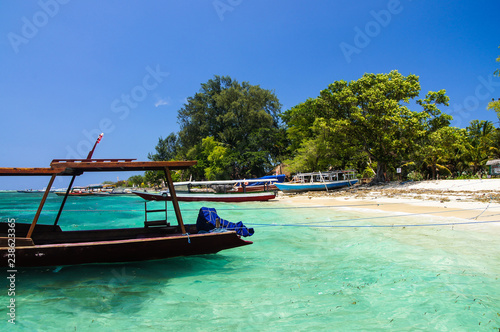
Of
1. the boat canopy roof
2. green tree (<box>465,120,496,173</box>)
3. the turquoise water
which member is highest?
green tree (<box>465,120,496,173</box>)

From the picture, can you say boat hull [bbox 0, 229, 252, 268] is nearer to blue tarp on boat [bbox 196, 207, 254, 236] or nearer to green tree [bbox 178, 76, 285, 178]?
A: blue tarp on boat [bbox 196, 207, 254, 236]

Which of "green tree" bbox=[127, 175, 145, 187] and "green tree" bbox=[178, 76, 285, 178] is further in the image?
"green tree" bbox=[127, 175, 145, 187]

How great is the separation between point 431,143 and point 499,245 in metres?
23.7

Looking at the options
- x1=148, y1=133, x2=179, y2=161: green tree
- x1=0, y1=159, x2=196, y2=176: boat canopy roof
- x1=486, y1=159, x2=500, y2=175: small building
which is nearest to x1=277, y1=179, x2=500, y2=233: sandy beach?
x1=0, y1=159, x2=196, y2=176: boat canopy roof

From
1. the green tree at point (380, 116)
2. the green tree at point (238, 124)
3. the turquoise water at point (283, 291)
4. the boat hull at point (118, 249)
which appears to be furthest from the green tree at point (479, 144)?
the boat hull at point (118, 249)

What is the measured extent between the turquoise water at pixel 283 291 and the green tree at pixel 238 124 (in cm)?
4307

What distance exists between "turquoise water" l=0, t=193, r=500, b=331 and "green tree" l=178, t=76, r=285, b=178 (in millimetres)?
43067

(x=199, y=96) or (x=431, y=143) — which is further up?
(x=199, y=96)

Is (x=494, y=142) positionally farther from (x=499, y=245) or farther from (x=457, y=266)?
(x=457, y=266)

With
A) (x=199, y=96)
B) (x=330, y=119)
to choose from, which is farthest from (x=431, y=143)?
(x=199, y=96)

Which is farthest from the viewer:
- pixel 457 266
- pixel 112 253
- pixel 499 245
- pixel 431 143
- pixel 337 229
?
pixel 431 143

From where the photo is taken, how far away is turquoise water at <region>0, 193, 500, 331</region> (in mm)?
4984

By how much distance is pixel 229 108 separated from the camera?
5781 centimetres

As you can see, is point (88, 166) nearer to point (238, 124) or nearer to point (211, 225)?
point (211, 225)
